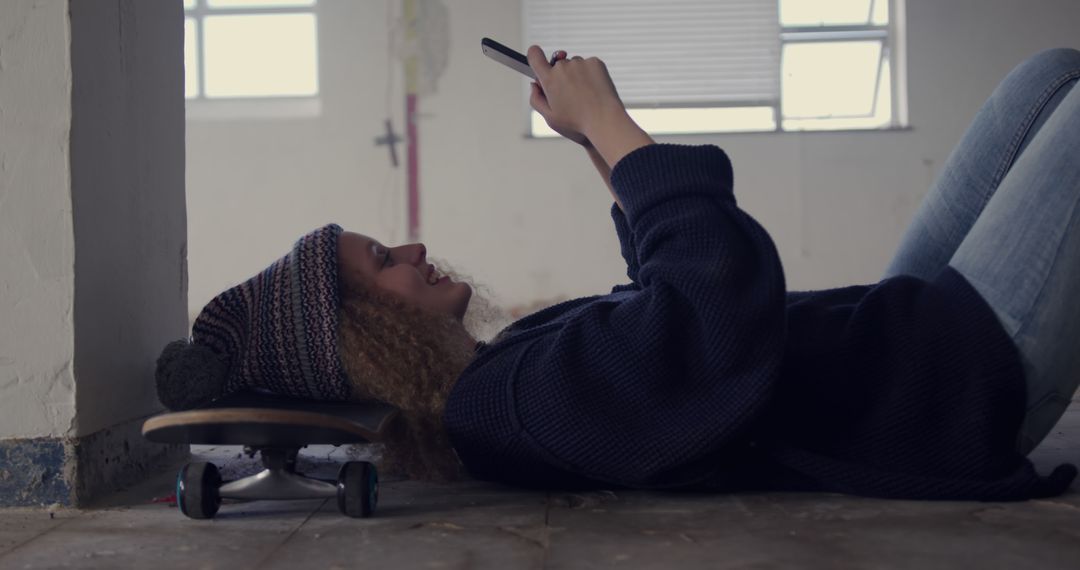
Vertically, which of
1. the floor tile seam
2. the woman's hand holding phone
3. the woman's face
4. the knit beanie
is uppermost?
the woman's hand holding phone

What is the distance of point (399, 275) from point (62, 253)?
0.51 metres

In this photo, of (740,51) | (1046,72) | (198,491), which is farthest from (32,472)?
(740,51)

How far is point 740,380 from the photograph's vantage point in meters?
1.30

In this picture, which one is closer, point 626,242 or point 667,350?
point 667,350

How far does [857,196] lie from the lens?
18.5ft

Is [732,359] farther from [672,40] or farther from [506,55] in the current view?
[672,40]

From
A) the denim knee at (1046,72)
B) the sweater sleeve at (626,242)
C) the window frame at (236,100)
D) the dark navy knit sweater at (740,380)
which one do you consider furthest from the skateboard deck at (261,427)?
the window frame at (236,100)

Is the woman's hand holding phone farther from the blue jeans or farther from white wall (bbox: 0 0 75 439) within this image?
white wall (bbox: 0 0 75 439)

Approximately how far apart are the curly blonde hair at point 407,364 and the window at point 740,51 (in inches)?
167

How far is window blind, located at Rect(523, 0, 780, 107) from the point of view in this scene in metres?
5.64

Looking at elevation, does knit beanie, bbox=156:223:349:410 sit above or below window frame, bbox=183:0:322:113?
below

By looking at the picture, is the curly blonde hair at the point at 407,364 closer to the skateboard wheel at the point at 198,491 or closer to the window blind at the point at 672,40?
the skateboard wheel at the point at 198,491

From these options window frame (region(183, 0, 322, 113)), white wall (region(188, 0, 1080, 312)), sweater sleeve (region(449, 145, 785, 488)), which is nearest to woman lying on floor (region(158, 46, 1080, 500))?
sweater sleeve (region(449, 145, 785, 488))

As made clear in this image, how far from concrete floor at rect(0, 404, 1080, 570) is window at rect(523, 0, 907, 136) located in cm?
444
